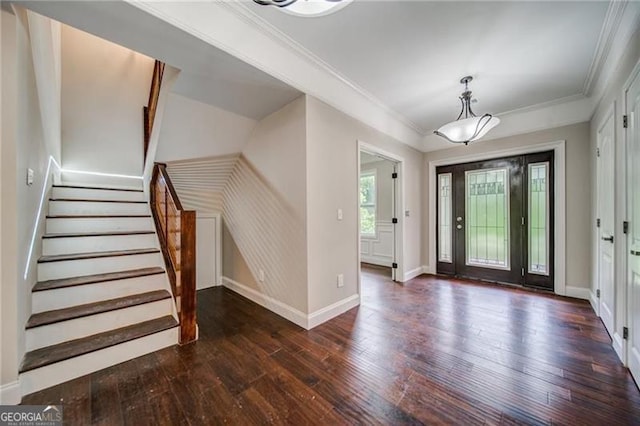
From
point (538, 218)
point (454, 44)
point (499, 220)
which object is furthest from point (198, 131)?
point (538, 218)

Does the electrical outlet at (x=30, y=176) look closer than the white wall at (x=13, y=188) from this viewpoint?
No

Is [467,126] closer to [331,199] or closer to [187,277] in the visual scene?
[331,199]

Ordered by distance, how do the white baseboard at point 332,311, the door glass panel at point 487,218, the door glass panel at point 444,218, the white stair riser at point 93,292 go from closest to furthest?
1. the white stair riser at point 93,292
2. the white baseboard at point 332,311
3. the door glass panel at point 487,218
4. the door glass panel at point 444,218

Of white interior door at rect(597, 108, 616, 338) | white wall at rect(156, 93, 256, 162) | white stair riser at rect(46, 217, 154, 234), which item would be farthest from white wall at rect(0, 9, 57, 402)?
white interior door at rect(597, 108, 616, 338)

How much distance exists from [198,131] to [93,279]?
5.96 ft

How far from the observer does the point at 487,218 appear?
4.11 metres

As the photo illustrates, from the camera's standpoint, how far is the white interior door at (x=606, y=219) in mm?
2254

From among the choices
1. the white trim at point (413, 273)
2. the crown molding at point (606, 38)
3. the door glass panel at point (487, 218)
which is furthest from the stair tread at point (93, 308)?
the door glass panel at point (487, 218)

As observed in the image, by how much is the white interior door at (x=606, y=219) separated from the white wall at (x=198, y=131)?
12.3 feet

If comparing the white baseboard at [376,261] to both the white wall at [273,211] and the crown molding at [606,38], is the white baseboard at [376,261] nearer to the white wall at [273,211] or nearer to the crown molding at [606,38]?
the white wall at [273,211]

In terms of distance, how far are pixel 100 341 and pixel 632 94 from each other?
4.43 m

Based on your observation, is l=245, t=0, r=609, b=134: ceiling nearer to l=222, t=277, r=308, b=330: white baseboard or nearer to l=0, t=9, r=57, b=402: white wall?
l=0, t=9, r=57, b=402: white wall

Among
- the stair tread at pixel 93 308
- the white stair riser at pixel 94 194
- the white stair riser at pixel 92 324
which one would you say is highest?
the white stair riser at pixel 94 194

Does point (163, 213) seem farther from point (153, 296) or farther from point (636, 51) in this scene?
point (636, 51)
